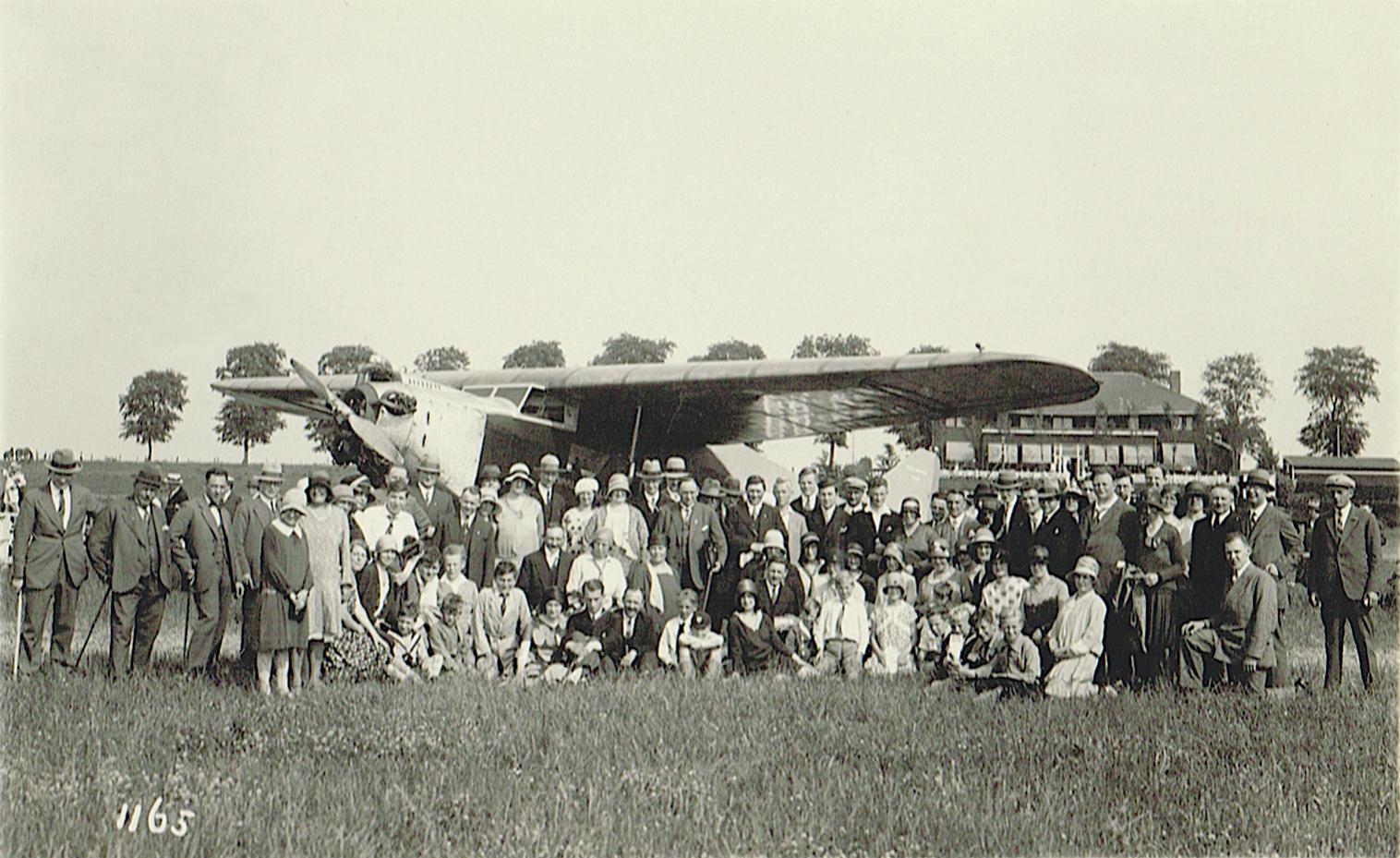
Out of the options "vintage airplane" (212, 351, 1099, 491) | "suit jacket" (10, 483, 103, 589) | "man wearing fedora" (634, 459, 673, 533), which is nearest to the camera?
"suit jacket" (10, 483, 103, 589)

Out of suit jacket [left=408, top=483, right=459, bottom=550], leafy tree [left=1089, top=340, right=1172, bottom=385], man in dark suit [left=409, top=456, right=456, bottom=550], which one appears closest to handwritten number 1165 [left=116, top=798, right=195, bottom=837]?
man in dark suit [left=409, top=456, right=456, bottom=550]

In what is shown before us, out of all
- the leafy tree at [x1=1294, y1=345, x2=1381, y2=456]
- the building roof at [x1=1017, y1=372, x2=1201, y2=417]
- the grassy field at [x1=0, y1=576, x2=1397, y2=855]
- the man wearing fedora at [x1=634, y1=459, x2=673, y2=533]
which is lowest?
the grassy field at [x1=0, y1=576, x2=1397, y2=855]

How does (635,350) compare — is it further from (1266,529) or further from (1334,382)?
(1266,529)

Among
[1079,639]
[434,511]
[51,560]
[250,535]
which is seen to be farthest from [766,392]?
[51,560]

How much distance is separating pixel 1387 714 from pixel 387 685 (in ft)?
19.2

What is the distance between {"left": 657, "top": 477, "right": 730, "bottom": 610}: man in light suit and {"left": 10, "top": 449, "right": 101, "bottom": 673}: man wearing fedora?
4.24 metres

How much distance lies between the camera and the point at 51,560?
7.52m

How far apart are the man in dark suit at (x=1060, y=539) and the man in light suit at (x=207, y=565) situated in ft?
18.7

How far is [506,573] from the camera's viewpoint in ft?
25.5

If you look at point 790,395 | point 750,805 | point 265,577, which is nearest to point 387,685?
point 265,577

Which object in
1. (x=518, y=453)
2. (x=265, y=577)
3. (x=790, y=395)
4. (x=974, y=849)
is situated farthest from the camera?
(x=790, y=395)

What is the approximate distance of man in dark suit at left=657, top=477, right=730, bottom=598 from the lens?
8.92 m

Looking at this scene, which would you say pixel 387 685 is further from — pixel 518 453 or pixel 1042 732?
pixel 518 453

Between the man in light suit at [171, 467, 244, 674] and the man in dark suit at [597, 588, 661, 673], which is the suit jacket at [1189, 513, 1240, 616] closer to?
the man in dark suit at [597, 588, 661, 673]
